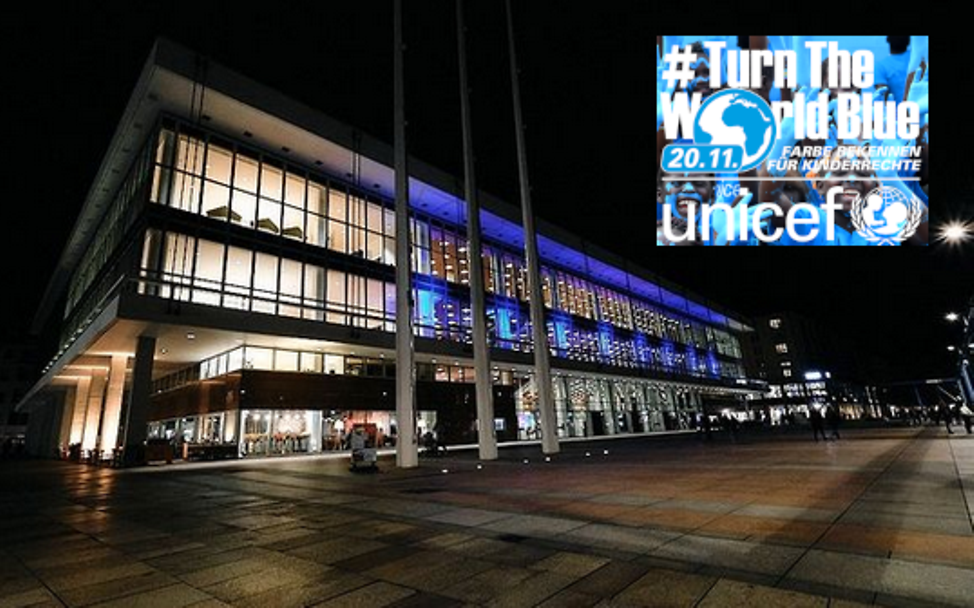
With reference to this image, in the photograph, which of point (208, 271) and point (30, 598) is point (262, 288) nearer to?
point (208, 271)

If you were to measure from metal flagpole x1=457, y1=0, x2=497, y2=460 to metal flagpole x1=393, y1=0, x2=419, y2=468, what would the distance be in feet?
9.58

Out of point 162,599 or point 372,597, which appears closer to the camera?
point 372,597

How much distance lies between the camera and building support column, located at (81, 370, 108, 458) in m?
35.4

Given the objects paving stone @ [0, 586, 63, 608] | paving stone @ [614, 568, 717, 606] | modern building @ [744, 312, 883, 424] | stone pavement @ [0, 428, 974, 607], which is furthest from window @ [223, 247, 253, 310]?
modern building @ [744, 312, 883, 424]

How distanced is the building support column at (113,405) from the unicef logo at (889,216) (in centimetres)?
3724

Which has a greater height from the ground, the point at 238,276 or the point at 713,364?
the point at 238,276

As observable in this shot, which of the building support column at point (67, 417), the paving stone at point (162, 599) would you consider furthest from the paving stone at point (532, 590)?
the building support column at point (67, 417)

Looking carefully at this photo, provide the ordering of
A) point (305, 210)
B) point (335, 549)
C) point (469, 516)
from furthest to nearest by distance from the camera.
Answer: point (305, 210) → point (469, 516) → point (335, 549)

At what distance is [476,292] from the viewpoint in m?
20.3

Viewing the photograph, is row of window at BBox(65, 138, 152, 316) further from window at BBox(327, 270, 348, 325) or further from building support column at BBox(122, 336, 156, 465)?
window at BBox(327, 270, 348, 325)

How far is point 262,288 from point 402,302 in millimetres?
13089

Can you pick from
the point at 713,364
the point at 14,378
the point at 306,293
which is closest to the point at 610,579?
the point at 306,293

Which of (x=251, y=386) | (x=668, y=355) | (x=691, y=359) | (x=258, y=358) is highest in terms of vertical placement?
(x=668, y=355)

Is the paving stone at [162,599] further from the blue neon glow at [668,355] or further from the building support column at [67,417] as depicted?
the blue neon glow at [668,355]
